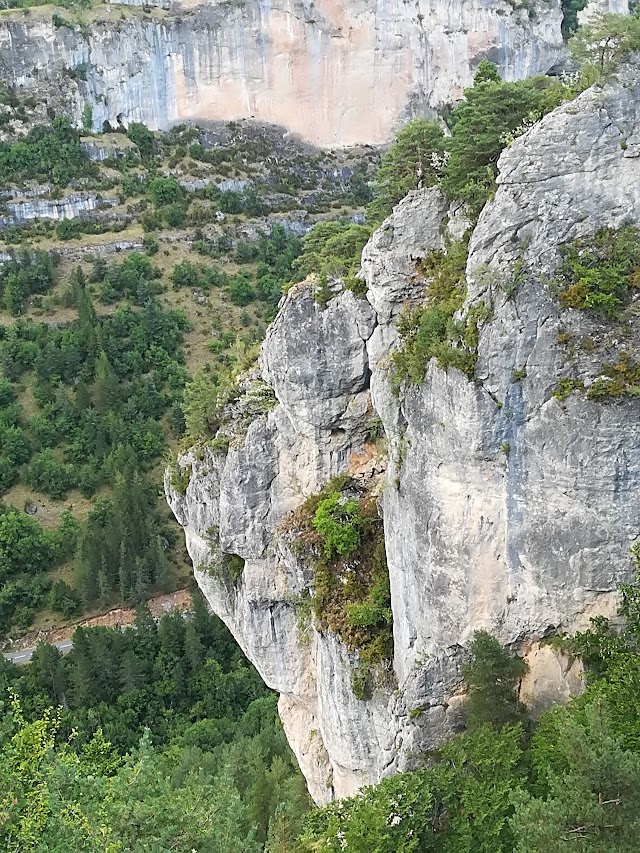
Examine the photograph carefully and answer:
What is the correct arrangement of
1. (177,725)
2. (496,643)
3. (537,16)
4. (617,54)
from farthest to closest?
1. (537,16)
2. (177,725)
3. (496,643)
4. (617,54)

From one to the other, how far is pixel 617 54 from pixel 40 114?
66.9 m

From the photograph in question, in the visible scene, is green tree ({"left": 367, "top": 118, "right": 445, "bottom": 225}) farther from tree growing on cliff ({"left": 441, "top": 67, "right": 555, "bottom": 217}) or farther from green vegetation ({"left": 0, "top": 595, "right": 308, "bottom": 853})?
green vegetation ({"left": 0, "top": 595, "right": 308, "bottom": 853})

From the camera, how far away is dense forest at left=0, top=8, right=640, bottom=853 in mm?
12102

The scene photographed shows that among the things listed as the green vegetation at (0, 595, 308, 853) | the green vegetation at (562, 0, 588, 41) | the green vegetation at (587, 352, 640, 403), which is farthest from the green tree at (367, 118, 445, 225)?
the green vegetation at (562, 0, 588, 41)

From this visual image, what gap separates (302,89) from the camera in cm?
7562

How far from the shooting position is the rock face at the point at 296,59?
234 ft

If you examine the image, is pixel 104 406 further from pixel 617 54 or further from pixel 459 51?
pixel 459 51

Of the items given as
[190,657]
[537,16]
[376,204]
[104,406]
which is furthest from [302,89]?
[376,204]

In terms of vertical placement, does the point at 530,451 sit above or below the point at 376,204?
below

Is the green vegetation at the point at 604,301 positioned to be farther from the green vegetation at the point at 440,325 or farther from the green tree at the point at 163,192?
the green tree at the point at 163,192

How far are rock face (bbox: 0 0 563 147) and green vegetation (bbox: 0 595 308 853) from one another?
52.4 meters

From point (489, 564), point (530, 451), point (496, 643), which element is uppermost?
point (530, 451)

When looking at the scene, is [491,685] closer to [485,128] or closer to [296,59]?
[485,128]

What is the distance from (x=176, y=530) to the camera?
47.1 metres
